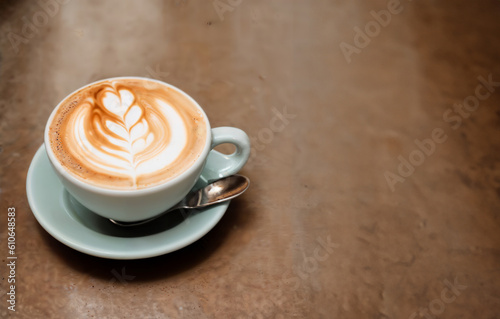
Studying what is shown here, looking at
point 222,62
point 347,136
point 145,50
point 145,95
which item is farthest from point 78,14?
point 347,136

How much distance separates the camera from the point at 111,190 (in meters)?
0.53

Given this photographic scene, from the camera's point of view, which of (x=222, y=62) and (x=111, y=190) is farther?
(x=222, y=62)

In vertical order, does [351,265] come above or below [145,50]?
above

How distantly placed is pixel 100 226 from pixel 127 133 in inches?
4.4

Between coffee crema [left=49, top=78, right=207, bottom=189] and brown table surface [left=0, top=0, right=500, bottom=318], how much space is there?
0.11m

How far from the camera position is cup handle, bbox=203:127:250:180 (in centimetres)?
61

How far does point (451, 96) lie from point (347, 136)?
8.1 inches

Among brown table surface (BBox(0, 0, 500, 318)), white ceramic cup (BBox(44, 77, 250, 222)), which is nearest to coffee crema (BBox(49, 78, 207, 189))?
white ceramic cup (BBox(44, 77, 250, 222))

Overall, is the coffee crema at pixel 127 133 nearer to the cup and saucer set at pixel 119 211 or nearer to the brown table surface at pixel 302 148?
the cup and saucer set at pixel 119 211

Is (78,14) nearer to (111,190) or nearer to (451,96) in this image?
(111,190)

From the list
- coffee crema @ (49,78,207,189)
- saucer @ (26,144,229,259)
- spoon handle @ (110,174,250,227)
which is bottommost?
saucer @ (26,144,229,259)

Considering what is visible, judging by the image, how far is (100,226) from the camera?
1.98ft

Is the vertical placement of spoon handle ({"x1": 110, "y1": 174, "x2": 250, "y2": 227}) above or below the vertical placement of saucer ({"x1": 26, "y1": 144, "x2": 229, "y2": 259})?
above

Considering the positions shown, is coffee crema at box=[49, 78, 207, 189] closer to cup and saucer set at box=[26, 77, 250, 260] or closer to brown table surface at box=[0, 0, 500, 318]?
cup and saucer set at box=[26, 77, 250, 260]
